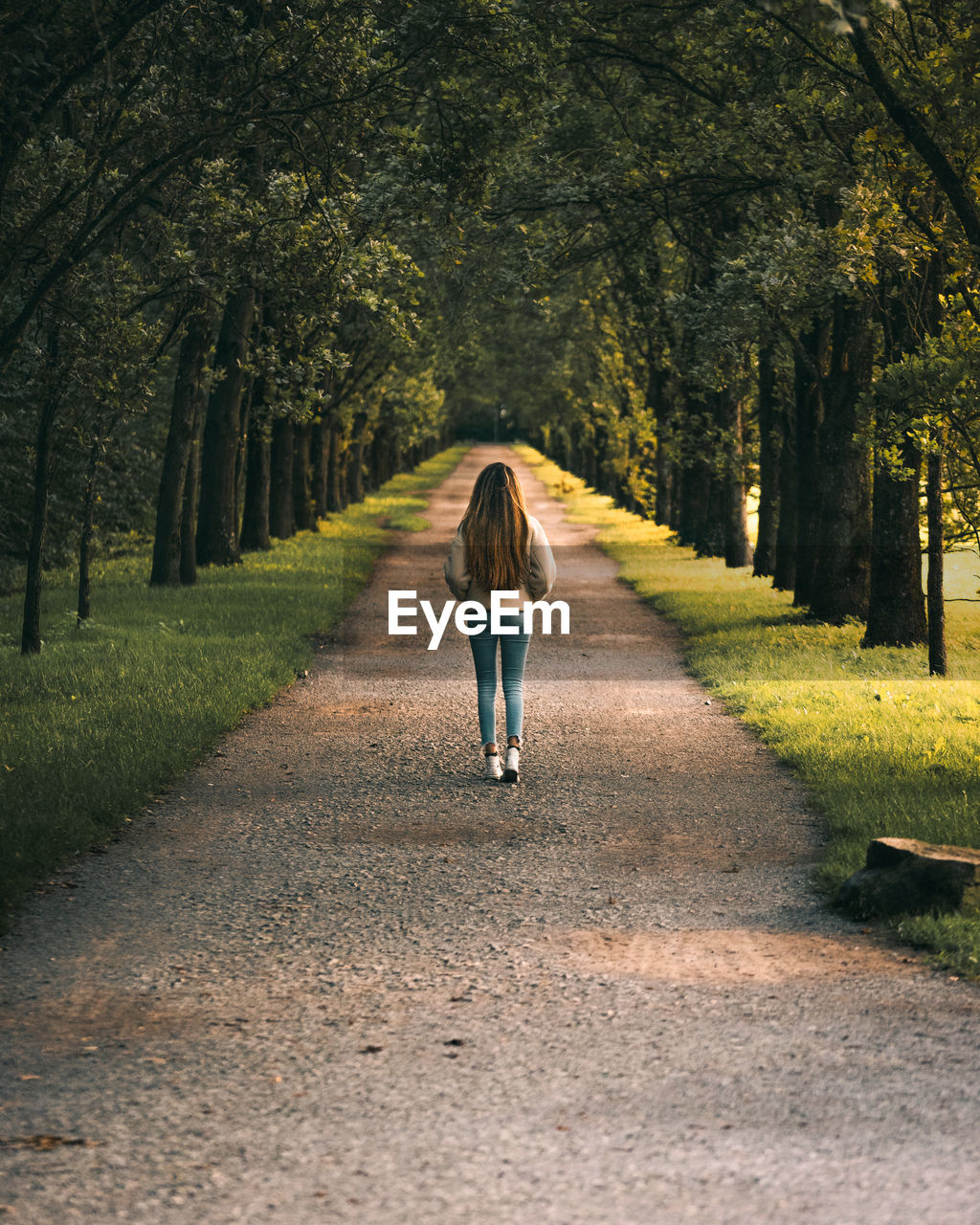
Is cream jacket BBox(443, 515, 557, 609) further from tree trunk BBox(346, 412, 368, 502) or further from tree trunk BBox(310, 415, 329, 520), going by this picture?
tree trunk BBox(346, 412, 368, 502)

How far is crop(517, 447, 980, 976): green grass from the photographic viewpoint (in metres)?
7.07

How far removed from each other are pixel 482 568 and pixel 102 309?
6728 millimetres

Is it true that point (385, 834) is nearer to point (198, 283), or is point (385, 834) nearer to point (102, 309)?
point (198, 283)

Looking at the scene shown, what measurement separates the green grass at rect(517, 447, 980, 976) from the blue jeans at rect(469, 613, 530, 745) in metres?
1.91

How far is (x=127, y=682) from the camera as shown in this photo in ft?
38.0

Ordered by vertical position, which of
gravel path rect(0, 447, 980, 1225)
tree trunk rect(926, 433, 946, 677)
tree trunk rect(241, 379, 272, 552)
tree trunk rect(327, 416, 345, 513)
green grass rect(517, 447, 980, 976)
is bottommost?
gravel path rect(0, 447, 980, 1225)

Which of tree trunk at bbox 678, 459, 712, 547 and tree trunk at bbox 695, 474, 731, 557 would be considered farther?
tree trunk at bbox 678, 459, 712, 547

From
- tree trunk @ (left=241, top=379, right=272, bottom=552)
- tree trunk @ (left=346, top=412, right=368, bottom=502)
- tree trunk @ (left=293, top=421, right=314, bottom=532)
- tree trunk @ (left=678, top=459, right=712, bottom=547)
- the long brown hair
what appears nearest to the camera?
the long brown hair

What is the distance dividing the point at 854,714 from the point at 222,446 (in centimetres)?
1386

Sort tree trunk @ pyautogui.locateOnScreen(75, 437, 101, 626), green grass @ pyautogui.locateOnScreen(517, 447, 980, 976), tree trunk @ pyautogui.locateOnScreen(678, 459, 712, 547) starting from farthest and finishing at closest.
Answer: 1. tree trunk @ pyautogui.locateOnScreen(678, 459, 712, 547)
2. tree trunk @ pyautogui.locateOnScreen(75, 437, 101, 626)
3. green grass @ pyautogui.locateOnScreen(517, 447, 980, 976)

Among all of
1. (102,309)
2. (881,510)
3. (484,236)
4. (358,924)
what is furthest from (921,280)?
(358,924)

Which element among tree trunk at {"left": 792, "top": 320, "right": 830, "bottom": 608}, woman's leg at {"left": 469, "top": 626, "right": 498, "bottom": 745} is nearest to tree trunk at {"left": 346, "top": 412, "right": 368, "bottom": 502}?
tree trunk at {"left": 792, "top": 320, "right": 830, "bottom": 608}

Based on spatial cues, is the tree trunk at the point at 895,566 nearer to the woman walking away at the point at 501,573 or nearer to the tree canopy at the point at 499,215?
the tree canopy at the point at 499,215

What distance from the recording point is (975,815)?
24.2 ft
